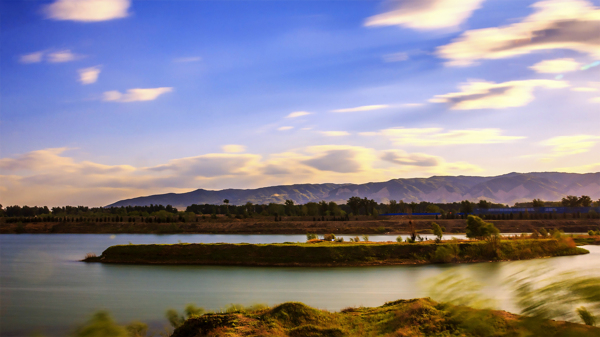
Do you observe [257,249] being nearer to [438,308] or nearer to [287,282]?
[287,282]

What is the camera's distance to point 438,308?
581 inches

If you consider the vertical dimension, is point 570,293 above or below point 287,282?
above

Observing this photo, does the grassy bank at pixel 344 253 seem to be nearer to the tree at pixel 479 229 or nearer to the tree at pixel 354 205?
the tree at pixel 479 229

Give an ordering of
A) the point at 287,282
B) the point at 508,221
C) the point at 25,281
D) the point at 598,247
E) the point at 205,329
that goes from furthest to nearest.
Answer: the point at 508,221
the point at 598,247
the point at 25,281
the point at 287,282
the point at 205,329

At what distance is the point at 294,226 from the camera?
98562mm

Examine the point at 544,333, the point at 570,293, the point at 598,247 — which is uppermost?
the point at 570,293

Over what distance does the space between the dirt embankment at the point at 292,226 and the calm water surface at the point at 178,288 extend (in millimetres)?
42533

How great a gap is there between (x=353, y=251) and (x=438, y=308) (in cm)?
2535

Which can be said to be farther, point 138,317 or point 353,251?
point 353,251

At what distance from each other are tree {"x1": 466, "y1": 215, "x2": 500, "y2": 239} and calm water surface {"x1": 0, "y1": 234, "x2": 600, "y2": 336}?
7011 mm

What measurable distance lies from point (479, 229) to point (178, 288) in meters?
29.7

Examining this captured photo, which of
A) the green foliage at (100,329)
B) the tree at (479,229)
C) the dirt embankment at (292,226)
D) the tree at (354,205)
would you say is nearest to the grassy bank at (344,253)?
the tree at (479,229)

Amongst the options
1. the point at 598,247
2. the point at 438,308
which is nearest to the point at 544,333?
the point at 438,308

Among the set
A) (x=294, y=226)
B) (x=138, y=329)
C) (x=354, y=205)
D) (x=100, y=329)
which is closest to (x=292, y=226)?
(x=294, y=226)
